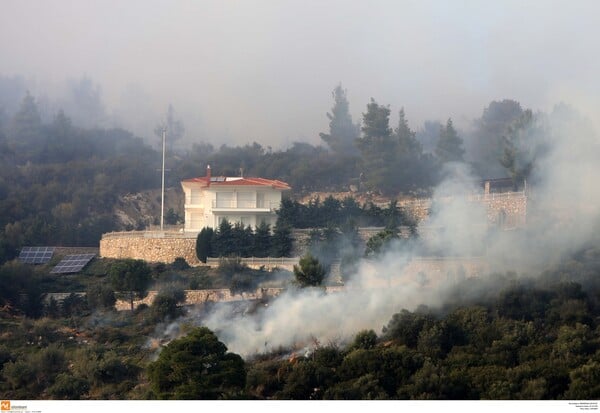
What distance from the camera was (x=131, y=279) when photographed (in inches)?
2511

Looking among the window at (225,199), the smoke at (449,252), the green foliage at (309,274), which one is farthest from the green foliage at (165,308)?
the window at (225,199)

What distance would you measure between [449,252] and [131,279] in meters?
15.7

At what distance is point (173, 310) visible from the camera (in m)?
60.3

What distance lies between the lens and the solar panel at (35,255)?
76.1m

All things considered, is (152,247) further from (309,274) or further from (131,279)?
(309,274)

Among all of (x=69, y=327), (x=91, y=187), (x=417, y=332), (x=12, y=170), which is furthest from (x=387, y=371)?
(x=12, y=170)

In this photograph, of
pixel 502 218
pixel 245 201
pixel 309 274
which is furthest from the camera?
pixel 245 201

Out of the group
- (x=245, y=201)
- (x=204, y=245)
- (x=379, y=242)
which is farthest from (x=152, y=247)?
(x=379, y=242)

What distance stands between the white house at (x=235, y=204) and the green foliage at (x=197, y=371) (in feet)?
93.2

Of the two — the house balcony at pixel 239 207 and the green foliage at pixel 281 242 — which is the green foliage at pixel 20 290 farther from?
the green foliage at pixel 281 242

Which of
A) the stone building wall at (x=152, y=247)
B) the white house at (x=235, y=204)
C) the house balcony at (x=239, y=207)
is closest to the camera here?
the stone building wall at (x=152, y=247)

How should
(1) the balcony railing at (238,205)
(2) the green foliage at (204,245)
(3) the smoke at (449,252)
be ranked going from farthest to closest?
(1) the balcony railing at (238,205) → (2) the green foliage at (204,245) → (3) the smoke at (449,252)

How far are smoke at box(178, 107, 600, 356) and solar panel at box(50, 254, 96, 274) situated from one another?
15.2 metres
